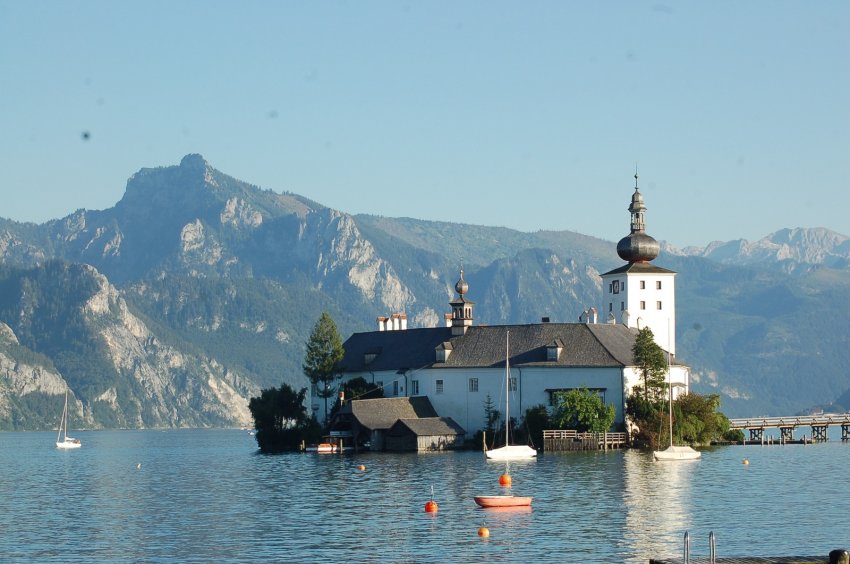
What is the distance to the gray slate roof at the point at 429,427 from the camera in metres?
134

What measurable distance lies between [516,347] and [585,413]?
40.6 feet

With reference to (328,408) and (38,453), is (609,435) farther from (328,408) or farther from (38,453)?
(38,453)

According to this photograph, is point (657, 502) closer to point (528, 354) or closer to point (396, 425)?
point (396, 425)

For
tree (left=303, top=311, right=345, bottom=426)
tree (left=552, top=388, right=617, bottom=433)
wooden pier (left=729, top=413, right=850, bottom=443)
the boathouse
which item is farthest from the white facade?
tree (left=303, top=311, right=345, bottom=426)

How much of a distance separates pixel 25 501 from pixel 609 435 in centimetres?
5366

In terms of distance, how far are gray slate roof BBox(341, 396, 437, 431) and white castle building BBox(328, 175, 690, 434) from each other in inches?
73.3

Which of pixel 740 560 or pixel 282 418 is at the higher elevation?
pixel 282 418

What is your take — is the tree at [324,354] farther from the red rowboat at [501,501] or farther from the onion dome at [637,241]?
the red rowboat at [501,501]

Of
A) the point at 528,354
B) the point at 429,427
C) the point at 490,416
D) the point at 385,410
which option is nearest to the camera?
the point at 429,427

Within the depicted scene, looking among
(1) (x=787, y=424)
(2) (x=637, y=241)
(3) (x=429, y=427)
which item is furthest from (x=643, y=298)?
(3) (x=429, y=427)

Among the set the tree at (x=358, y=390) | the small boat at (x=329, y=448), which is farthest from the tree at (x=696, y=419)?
the tree at (x=358, y=390)

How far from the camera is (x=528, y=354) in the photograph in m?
138

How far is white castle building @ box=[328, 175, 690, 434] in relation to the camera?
13375cm

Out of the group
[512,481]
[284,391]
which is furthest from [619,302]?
[512,481]
